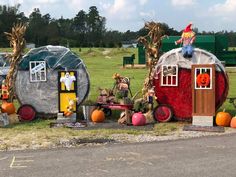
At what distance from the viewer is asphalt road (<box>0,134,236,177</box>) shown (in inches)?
291

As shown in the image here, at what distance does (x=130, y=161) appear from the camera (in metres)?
8.18

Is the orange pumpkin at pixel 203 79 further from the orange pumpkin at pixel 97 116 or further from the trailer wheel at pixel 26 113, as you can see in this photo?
the trailer wheel at pixel 26 113

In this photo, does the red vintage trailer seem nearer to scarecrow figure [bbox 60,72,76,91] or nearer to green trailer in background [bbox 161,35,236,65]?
scarecrow figure [bbox 60,72,76,91]

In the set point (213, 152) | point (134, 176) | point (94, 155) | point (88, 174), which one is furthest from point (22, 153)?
point (213, 152)

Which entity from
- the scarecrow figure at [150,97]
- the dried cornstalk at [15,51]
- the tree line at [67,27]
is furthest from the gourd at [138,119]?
the tree line at [67,27]

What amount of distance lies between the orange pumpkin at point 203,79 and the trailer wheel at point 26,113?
481cm

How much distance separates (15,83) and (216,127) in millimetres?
5927

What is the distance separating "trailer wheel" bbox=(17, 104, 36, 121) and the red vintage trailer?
3.55m

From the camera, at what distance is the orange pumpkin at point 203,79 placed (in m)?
12.2

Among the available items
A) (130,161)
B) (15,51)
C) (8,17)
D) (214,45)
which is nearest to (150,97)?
(15,51)

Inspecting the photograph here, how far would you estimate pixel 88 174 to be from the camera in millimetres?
7328

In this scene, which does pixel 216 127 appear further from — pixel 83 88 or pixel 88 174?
pixel 88 174

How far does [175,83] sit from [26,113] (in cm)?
435

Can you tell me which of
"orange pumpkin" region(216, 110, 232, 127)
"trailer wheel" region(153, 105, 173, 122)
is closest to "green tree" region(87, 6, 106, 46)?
"trailer wheel" region(153, 105, 173, 122)
